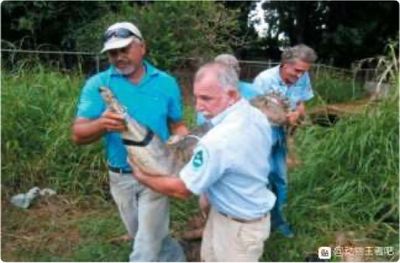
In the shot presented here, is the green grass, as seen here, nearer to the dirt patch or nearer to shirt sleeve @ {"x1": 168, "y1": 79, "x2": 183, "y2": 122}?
shirt sleeve @ {"x1": 168, "y1": 79, "x2": 183, "y2": 122}

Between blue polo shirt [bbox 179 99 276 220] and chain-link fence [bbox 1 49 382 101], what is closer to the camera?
blue polo shirt [bbox 179 99 276 220]

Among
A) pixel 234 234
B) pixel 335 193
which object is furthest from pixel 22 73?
pixel 234 234

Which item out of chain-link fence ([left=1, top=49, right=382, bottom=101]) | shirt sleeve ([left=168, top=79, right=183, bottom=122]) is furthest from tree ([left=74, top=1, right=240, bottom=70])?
shirt sleeve ([left=168, top=79, right=183, bottom=122])

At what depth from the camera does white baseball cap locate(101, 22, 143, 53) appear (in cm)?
331

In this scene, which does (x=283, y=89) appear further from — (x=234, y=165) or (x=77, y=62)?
(x=77, y=62)

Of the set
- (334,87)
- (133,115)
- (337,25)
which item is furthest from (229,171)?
(337,25)

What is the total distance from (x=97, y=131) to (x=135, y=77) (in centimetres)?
42

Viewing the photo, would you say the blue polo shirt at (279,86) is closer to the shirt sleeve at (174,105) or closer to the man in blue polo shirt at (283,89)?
the man in blue polo shirt at (283,89)

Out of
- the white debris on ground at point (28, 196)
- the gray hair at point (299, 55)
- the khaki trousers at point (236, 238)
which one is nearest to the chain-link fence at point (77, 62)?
the white debris on ground at point (28, 196)

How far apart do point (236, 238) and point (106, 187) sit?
9.35 feet

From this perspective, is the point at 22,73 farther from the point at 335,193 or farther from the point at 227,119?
the point at 227,119

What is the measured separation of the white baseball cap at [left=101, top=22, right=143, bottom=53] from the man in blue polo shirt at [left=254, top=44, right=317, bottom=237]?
1.07 meters

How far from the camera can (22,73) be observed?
6758mm

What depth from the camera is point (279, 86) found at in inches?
169
